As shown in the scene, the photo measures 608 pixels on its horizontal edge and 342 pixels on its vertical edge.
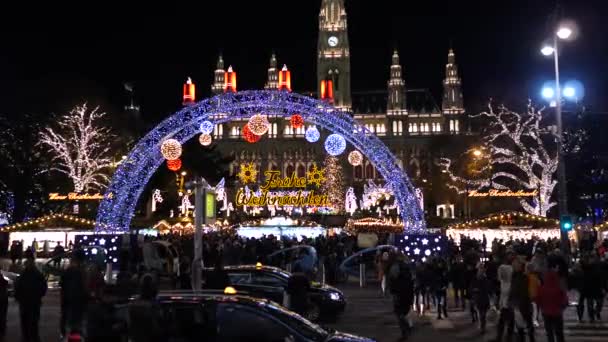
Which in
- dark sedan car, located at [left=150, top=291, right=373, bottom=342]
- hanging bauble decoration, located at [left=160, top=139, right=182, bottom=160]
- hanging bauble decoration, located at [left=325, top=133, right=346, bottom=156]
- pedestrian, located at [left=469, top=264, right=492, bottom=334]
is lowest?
pedestrian, located at [left=469, top=264, right=492, bottom=334]

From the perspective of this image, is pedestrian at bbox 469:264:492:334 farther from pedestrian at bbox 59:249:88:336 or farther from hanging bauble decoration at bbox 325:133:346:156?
hanging bauble decoration at bbox 325:133:346:156

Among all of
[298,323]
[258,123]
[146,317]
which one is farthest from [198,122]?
[146,317]

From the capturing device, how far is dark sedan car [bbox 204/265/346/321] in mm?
13680

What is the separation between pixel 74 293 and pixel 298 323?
4739mm

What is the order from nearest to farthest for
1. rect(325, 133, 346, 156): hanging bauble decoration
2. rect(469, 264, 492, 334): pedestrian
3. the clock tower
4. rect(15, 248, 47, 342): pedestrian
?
rect(15, 248, 47, 342): pedestrian, rect(469, 264, 492, 334): pedestrian, rect(325, 133, 346, 156): hanging bauble decoration, the clock tower

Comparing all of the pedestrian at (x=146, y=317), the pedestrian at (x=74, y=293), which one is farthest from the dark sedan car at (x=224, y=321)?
the pedestrian at (x=74, y=293)

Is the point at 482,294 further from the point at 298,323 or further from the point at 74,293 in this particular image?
the point at 74,293

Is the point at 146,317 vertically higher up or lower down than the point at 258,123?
lower down

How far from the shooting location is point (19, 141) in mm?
41406

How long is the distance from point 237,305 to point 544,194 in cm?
3833

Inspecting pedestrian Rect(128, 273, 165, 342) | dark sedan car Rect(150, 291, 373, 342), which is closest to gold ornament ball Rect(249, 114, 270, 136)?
dark sedan car Rect(150, 291, 373, 342)

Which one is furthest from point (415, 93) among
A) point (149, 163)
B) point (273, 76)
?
point (149, 163)

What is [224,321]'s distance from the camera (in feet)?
22.5

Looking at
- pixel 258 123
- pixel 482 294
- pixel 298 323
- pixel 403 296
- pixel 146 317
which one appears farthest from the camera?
pixel 258 123
